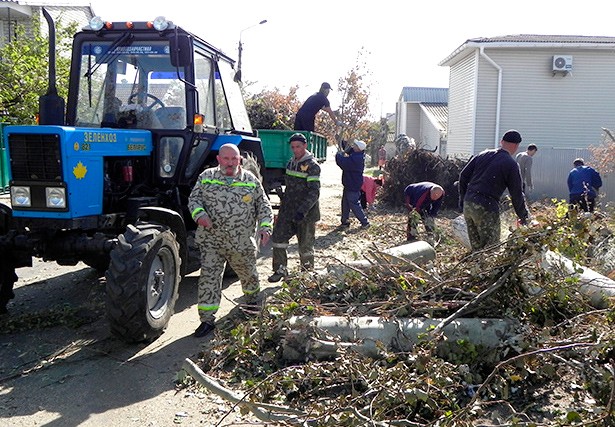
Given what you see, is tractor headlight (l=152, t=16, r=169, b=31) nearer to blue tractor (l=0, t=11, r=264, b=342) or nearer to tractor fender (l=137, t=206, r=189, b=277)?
blue tractor (l=0, t=11, r=264, b=342)

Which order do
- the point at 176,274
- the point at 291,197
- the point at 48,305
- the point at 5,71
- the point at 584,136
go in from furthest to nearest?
the point at 584,136 → the point at 5,71 → the point at 291,197 → the point at 48,305 → the point at 176,274

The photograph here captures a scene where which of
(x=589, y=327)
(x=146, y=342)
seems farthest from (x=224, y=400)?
(x=589, y=327)

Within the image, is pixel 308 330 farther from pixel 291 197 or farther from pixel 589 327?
pixel 291 197

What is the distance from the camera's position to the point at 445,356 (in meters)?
4.16

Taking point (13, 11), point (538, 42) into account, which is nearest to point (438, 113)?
point (538, 42)

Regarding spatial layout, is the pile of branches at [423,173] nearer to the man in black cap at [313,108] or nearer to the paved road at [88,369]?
the man in black cap at [313,108]

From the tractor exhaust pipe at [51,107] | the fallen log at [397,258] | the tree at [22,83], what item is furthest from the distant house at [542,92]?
the tractor exhaust pipe at [51,107]

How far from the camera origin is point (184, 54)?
5602 mm

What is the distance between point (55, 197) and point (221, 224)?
142cm

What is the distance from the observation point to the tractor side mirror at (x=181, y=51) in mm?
5590

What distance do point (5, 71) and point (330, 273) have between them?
34.5ft

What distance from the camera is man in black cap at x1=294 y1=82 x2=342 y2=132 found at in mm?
10758

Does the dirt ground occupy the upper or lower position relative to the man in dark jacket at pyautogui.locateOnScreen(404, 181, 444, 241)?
lower

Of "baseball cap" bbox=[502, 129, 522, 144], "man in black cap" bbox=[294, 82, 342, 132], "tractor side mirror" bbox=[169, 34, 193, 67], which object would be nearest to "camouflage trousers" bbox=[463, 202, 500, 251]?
"baseball cap" bbox=[502, 129, 522, 144]
